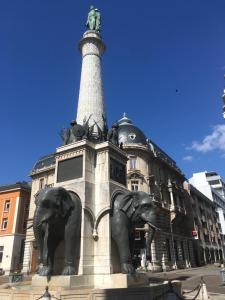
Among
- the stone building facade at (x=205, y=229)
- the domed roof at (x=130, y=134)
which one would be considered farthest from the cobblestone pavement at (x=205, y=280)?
the stone building facade at (x=205, y=229)

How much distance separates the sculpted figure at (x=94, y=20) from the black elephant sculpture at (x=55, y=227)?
11897 millimetres

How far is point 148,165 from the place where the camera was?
43.4 meters

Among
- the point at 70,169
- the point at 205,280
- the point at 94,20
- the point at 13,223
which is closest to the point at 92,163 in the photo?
the point at 70,169

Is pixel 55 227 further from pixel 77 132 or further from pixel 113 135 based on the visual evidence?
pixel 113 135

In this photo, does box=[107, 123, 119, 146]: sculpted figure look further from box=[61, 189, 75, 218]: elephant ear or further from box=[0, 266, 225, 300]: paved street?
box=[0, 266, 225, 300]: paved street

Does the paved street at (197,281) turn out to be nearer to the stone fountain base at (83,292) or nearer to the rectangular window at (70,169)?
the stone fountain base at (83,292)

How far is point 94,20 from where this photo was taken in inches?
717

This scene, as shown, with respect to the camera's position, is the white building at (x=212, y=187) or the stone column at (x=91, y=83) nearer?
the stone column at (x=91, y=83)

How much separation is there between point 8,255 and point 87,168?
36.3 meters

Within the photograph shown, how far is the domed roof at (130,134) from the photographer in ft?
144

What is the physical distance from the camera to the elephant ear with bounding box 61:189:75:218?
9.59 meters

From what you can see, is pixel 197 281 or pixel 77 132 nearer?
pixel 77 132

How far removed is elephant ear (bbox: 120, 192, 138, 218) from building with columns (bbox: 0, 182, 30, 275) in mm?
36107

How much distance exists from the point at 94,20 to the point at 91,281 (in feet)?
49.5
